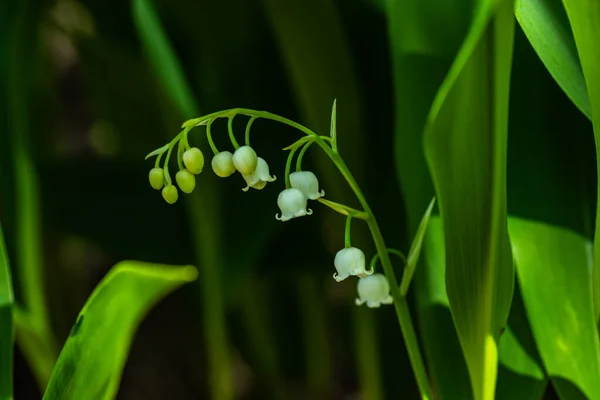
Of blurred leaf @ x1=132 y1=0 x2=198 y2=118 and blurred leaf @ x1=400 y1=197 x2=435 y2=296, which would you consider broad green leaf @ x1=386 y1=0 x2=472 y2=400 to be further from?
blurred leaf @ x1=132 y1=0 x2=198 y2=118

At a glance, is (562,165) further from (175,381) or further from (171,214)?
(175,381)

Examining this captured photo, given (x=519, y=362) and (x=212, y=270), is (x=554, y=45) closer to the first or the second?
(x=519, y=362)

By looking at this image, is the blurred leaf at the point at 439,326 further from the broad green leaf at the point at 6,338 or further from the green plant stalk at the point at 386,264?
the broad green leaf at the point at 6,338

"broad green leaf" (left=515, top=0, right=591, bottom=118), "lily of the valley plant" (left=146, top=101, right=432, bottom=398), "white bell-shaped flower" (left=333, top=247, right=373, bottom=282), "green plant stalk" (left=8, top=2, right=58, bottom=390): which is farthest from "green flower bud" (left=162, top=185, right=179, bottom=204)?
"green plant stalk" (left=8, top=2, right=58, bottom=390)

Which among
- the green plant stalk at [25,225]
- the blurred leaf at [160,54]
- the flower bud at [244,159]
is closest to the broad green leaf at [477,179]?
the flower bud at [244,159]

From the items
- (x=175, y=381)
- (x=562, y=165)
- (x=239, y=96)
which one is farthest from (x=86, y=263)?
(x=562, y=165)

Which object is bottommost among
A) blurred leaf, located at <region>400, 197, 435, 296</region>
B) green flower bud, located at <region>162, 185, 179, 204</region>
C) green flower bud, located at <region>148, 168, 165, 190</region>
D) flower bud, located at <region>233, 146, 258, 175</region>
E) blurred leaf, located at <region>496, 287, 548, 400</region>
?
blurred leaf, located at <region>496, 287, 548, 400</region>

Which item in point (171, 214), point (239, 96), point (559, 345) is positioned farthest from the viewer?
point (171, 214)
